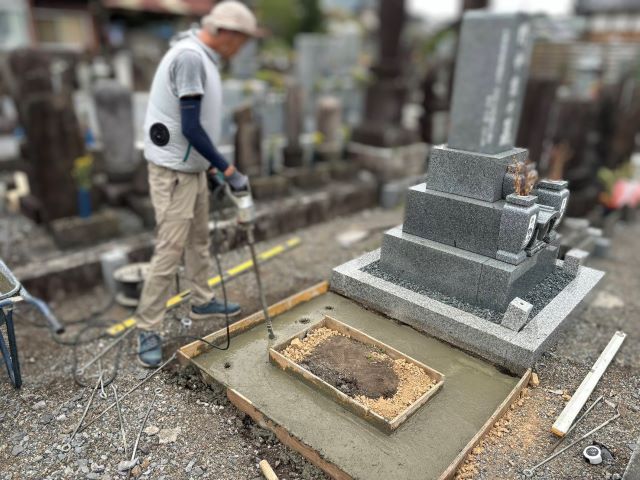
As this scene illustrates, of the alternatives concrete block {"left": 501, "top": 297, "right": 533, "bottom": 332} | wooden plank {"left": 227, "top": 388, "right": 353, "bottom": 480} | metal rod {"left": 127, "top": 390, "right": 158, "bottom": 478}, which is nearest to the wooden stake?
wooden plank {"left": 227, "top": 388, "right": 353, "bottom": 480}

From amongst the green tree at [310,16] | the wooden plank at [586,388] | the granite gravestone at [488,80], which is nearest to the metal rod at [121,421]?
the wooden plank at [586,388]

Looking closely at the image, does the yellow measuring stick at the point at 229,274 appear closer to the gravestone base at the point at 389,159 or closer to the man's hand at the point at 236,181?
the man's hand at the point at 236,181

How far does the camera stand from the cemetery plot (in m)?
2.97

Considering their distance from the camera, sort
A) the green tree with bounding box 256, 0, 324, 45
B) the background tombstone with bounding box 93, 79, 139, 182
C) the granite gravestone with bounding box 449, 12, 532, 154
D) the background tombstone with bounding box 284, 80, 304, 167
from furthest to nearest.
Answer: the green tree with bounding box 256, 0, 324, 45
the background tombstone with bounding box 284, 80, 304, 167
the background tombstone with bounding box 93, 79, 139, 182
the granite gravestone with bounding box 449, 12, 532, 154

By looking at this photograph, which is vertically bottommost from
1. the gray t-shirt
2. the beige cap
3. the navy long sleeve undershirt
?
the navy long sleeve undershirt

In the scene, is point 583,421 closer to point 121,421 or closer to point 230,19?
point 121,421

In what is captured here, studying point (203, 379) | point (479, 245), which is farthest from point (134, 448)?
point (479, 245)

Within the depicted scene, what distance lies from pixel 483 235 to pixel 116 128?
573 cm

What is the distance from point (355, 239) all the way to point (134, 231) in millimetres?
2911

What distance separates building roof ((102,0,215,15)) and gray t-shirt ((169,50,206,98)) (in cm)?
2057

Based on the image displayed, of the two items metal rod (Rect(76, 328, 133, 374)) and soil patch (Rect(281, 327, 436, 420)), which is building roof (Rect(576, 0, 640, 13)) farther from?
metal rod (Rect(76, 328, 133, 374))

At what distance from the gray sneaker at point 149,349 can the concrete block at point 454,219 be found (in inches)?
92.1

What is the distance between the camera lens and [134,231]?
20.1 feet

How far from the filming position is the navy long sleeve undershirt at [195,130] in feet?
10.6
